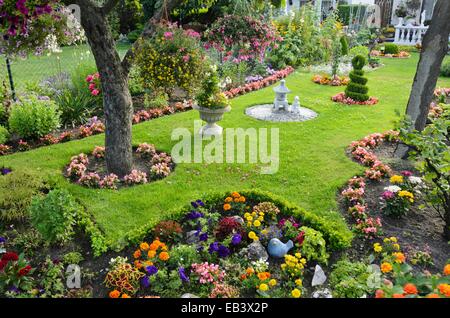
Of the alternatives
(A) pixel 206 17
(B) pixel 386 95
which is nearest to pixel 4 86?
(B) pixel 386 95

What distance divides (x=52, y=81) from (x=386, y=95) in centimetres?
940

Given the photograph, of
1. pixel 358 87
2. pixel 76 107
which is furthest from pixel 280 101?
pixel 76 107

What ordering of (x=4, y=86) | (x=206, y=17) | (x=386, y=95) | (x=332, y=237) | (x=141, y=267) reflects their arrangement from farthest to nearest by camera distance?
1. (x=206, y=17)
2. (x=386, y=95)
3. (x=4, y=86)
4. (x=332, y=237)
5. (x=141, y=267)

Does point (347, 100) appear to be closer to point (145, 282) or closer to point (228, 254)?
point (228, 254)

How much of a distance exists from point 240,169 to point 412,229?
9.41ft

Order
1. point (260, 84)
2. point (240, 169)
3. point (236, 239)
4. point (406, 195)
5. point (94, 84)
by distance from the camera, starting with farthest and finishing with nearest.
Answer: point (260, 84)
point (94, 84)
point (240, 169)
point (406, 195)
point (236, 239)

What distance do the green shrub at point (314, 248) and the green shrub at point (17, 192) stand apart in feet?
12.0

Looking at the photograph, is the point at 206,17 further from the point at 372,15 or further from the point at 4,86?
the point at 4,86

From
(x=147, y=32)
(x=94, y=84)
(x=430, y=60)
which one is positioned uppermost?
(x=147, y=32)

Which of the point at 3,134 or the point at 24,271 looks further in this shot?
the point at 3,134

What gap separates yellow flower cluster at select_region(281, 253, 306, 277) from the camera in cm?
447

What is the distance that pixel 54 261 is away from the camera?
4.63m

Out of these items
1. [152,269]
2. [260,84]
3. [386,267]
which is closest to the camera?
[386,267]

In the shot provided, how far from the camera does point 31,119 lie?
801 centimetres
